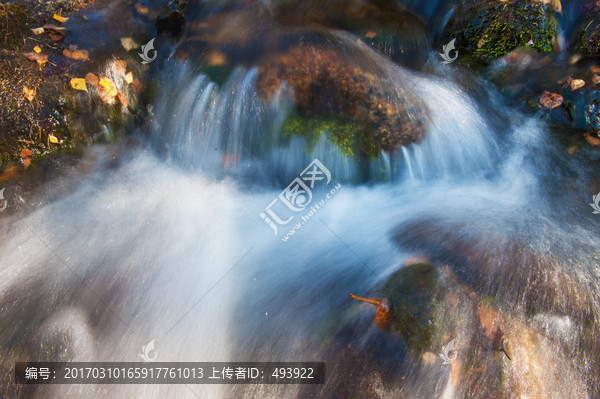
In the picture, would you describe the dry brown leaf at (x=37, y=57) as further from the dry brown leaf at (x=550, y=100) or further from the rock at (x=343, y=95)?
the dry brown leaf at (x=550, y=100)

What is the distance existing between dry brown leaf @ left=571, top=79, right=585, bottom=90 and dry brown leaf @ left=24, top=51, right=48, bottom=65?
25.8 feet

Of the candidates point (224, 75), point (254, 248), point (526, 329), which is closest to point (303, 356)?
point (254, 248)

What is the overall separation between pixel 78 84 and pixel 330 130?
3713mm

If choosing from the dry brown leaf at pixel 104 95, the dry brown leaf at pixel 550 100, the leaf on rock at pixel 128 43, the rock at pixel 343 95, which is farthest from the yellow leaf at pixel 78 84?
the dry brown leaf at pixel 550 100

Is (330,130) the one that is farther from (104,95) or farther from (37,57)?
(37,57)

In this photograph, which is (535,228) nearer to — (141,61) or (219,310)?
(219,310)

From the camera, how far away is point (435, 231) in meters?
4.40

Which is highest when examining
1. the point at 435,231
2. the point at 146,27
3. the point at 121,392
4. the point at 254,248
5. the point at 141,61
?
the point at 146,27

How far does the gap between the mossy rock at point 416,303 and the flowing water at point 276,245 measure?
0.56 ft

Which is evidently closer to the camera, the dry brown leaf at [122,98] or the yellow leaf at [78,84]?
the yellow leaf at [78,84]

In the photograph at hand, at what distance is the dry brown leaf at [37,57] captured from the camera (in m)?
4.91

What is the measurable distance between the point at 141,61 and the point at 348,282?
4.55m

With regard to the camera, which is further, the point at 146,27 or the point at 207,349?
the point at 146,27

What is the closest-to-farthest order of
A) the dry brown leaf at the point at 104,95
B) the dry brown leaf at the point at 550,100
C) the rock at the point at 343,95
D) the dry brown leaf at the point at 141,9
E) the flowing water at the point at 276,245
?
the flowing water at the point at 276,245 < the rock at the point at 343,95 < the dry brown leaf at the point at 104,95 < the dry brown leaf at the point at 550,100 < the dry brown leaf at the point at 141,9
